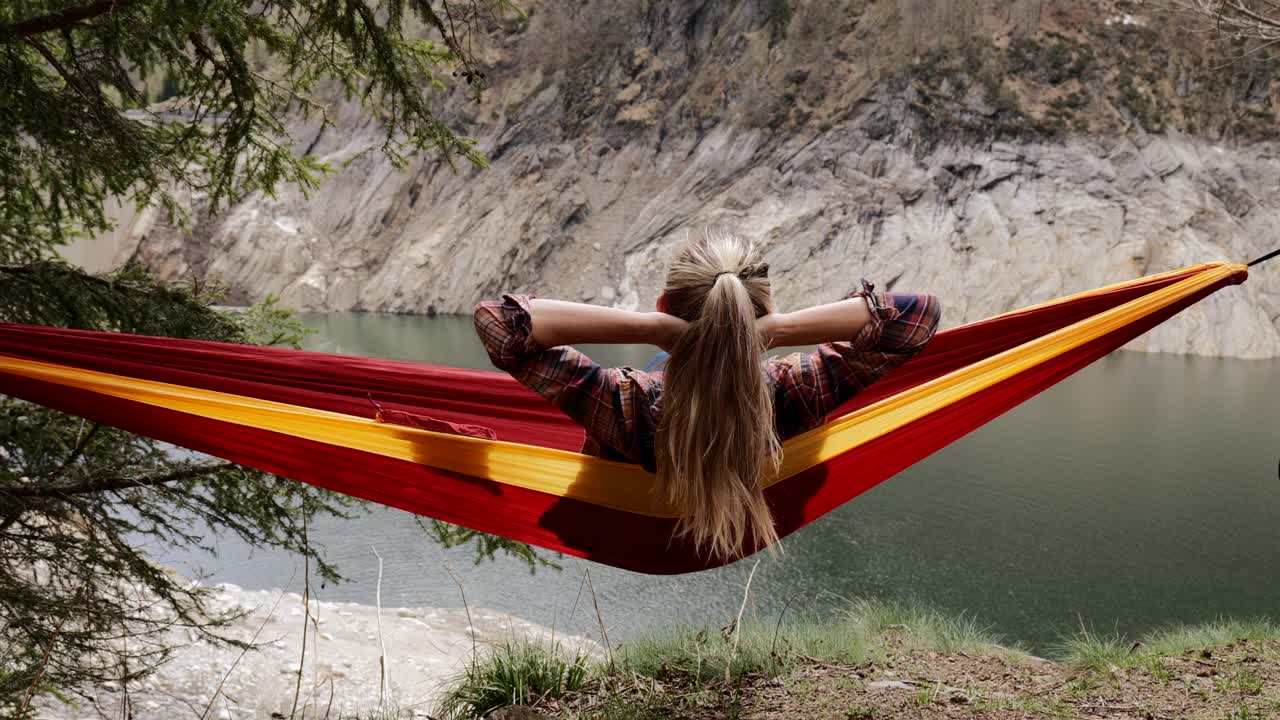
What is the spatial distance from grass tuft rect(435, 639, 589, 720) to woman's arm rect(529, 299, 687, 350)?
50.9 inches

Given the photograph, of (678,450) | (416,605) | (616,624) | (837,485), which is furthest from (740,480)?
(416,605)

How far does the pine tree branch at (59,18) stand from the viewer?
1.64 meters

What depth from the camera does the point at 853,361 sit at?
1.17 metres

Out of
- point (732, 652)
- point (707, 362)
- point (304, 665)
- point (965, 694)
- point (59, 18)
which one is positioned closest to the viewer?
point (707, 362)

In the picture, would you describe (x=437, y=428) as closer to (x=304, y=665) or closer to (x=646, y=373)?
(x=646, y=373)

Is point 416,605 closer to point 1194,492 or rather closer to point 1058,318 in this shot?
point 1058,318

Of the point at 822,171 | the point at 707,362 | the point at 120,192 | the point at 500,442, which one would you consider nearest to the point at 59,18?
the point at 120,192

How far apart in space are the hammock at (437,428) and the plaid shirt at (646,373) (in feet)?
0.33

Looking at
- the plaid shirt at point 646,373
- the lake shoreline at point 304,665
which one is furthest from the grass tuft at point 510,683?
the plaid shirt at point 646,373

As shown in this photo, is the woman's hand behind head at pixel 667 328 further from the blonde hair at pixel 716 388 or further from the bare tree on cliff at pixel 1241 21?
the bare tree on cliff at pixel 1241 21

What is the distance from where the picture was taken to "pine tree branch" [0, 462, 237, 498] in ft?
6.35

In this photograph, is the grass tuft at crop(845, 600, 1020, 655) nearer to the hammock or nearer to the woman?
the hammock

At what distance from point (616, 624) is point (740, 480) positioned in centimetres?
371

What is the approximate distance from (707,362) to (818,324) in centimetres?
18
